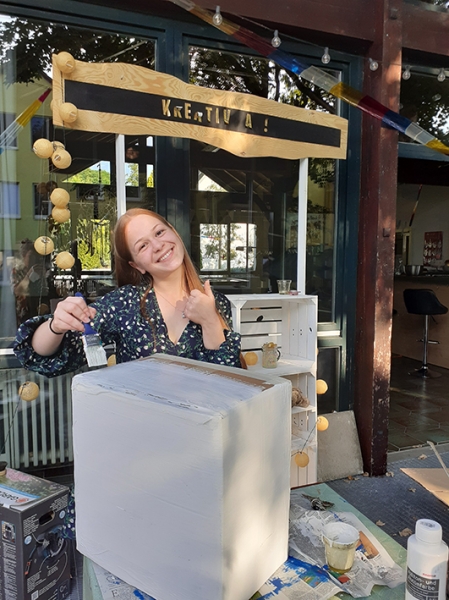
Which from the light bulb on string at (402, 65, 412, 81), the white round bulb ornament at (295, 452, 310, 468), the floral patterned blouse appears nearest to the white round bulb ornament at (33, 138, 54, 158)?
the floral patterned blouse

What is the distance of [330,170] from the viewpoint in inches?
125

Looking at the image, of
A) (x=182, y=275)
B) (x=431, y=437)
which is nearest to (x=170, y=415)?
(x=182, y=275)

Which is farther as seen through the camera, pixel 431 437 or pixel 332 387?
pixel 431 437

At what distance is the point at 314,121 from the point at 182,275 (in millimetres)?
1580

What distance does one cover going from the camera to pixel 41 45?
249 cm

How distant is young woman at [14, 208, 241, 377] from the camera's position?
1521 millimetres

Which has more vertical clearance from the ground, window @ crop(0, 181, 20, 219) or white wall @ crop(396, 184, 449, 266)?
white wall @ crop(396, 184, 449, 266)

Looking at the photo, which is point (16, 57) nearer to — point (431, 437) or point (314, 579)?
point (314, 579)

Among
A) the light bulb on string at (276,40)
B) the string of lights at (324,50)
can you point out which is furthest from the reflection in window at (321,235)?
the light bulb on string at (276,40)

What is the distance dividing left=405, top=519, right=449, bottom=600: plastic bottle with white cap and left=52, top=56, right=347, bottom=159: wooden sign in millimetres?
2064

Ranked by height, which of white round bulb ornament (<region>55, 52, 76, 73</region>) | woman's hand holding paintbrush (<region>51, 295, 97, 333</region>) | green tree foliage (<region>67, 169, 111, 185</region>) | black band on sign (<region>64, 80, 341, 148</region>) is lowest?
woman's hand holding paintbrush (<region>51, 295, 97, 333</region>)

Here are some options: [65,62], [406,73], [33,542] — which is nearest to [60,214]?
[65,62]

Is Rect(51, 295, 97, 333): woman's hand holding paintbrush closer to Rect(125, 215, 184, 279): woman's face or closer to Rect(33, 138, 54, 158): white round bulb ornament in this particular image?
Rect(125, 215, 184, 279): woman's face

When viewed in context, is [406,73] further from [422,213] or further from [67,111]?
[422,213]
